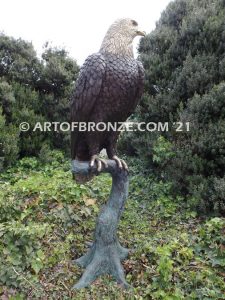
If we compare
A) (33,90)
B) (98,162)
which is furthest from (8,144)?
(98,162)

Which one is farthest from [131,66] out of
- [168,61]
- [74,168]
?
[168,61]

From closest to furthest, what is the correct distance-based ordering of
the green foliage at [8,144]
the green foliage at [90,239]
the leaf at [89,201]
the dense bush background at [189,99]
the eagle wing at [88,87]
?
the eagle wing at [88,87]
the green foliage at [90,239]
the leaf at [89,201]
the dense bush background at [189,99]
the green foliage at [8,144]

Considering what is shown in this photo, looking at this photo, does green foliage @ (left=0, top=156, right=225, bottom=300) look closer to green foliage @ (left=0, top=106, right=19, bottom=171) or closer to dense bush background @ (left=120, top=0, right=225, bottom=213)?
dense bush background @ (left=120, top=0, right=225, bottom=213)

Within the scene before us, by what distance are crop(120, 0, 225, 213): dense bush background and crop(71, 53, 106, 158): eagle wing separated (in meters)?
2.08

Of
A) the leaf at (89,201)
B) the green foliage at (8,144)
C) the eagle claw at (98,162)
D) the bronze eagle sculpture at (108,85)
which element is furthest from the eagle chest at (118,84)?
the green foliage at (8,144)

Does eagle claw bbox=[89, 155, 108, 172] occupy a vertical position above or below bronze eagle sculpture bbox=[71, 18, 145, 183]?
below

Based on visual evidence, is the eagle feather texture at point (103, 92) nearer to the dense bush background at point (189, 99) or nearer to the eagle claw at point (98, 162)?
the eagle claw at point (98, 162)

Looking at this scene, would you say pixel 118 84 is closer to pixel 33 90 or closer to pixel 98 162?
pixel 98 162

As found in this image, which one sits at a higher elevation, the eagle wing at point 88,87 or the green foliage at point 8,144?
the eagle wing at point 88,87

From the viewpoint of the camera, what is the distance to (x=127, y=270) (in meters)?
2.92

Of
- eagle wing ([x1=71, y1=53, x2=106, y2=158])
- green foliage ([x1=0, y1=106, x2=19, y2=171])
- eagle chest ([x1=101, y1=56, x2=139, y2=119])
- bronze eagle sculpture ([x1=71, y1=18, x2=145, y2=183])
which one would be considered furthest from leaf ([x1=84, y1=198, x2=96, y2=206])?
green foliage ([x1=0, y1=106, x2=19, y2=171])

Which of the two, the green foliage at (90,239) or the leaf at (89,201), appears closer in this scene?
the green foliage at (90,239)

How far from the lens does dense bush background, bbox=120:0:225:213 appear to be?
4234 mm

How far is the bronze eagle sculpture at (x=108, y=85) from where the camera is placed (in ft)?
8.22
